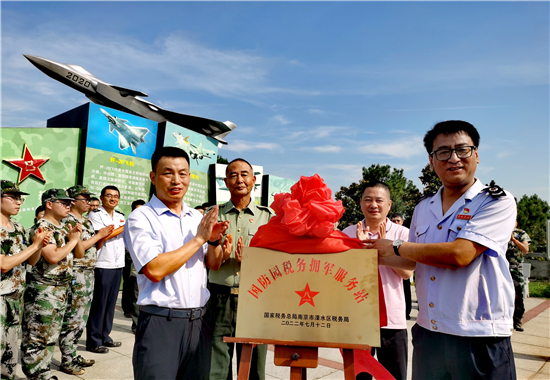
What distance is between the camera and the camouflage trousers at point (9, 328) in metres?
3.21

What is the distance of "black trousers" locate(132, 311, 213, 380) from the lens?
210cm

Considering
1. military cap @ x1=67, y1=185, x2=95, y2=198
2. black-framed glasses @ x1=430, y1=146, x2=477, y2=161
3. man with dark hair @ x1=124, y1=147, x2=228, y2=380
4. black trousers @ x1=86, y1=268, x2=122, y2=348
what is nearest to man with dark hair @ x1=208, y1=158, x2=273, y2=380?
man with dark hair @ x1=124, y1=147, x2=228, y2=380

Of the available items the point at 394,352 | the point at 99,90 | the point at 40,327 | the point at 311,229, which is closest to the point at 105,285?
the point at 40,327

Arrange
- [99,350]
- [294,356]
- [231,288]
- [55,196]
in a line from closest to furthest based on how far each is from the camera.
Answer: [294,356] < [231,288] < [55,196] < [99,350]

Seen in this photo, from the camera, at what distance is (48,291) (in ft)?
12.1

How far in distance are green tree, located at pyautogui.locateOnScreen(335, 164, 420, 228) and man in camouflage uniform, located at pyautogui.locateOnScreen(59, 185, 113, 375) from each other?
24.9m

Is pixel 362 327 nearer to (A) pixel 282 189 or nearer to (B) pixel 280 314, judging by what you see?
(B) pixel 280 314

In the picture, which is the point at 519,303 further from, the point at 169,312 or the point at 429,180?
the point at 429,180

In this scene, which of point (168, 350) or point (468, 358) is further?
point (168, 350)

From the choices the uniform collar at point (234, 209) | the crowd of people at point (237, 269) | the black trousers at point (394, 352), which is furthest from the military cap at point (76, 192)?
the black trousers at point (394, 352)

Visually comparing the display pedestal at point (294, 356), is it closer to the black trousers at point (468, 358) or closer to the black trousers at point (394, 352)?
the black trousers at point (468, 358)

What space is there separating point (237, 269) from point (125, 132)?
8654 millimetres

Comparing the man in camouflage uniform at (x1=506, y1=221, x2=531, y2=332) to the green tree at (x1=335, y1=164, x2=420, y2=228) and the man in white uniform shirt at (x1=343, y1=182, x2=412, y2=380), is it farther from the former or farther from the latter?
the green tree at (x1=335, y1=164, x2=420, y2=228)

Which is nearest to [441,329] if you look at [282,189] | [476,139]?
[476,139]
